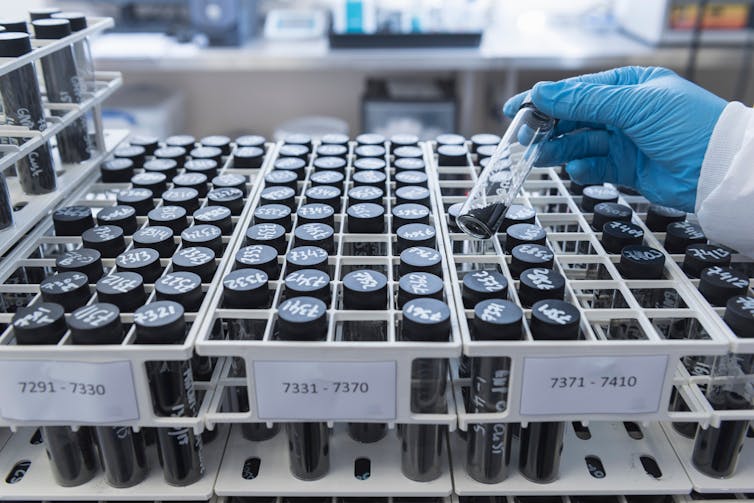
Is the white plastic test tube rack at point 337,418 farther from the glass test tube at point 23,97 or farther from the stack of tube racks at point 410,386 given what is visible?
the glass test tube at point 23,97

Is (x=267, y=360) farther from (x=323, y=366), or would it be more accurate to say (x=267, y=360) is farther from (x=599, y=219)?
(x=599, y=219)

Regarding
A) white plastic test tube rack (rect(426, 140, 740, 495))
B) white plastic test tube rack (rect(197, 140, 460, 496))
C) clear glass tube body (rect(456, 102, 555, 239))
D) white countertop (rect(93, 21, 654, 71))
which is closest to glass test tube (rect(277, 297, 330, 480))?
white plastic test tube rack (rect(197, 140, 460, 496))

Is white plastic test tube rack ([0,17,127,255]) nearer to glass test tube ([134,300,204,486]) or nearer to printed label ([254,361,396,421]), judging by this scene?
glass test tube ([134,300,204,486])

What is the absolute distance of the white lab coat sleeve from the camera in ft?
2.69

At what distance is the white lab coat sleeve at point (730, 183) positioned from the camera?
82cm

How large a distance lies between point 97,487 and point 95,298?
0.66 feet

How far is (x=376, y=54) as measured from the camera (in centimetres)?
243

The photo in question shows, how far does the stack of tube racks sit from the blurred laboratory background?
1.67 m

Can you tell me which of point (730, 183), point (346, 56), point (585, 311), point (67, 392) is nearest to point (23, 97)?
point (67, 392)

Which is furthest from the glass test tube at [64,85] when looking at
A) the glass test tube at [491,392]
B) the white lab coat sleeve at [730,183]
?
the white lab coat sleeve at [730,183]

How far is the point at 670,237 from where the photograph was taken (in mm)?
875

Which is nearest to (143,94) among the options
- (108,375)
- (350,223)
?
(350,223)

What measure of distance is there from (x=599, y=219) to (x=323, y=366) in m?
0.46

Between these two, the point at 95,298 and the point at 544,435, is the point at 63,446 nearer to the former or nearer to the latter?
the point at 95,298
